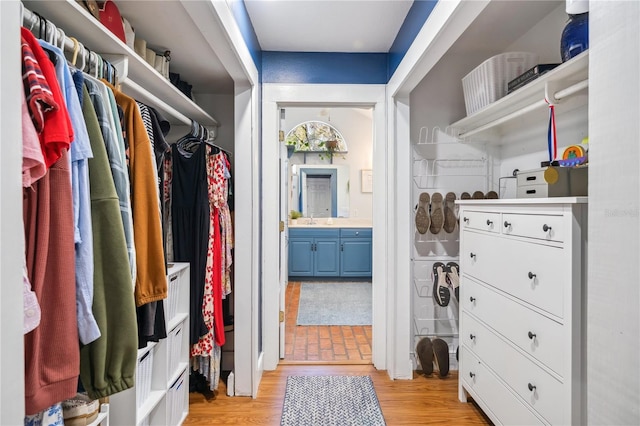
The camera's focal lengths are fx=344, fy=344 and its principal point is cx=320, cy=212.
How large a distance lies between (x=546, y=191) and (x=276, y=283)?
1.75 metres

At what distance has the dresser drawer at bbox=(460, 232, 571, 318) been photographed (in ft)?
4.42

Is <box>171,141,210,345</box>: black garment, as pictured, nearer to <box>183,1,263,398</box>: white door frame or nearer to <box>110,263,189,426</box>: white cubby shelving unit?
<box>110,263,189,426</box>: white cubby shelving unit

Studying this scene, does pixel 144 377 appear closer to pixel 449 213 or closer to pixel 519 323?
pixel 519 323

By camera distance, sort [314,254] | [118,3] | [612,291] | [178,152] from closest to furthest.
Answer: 1. [612,291]
2. [118,3]
3. [178,152]
4. [314,254]

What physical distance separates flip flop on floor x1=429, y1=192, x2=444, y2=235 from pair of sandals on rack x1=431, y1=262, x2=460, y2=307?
0.28 metres

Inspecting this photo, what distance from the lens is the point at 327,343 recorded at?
3006 millimetres

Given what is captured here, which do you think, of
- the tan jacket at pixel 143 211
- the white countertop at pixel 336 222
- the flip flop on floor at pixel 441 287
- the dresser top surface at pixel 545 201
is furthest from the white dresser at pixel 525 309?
the white countertop at pixel 336 222

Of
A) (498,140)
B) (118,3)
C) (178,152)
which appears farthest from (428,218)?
(118,3)

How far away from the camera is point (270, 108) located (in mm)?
2479

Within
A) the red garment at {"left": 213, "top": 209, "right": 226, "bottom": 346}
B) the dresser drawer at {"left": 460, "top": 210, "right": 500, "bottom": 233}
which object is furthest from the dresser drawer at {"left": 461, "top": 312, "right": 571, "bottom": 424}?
the red garment at {"left": 213, "top": 209, "right": 226, "bottom": 346}

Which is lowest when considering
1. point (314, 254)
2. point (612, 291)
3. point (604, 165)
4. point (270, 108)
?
point (314, 254)

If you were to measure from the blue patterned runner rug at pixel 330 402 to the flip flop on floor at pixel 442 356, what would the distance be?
506 mm

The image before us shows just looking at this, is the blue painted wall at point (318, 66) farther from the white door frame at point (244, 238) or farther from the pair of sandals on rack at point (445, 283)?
the pair of sandals on rack at point (445, 283)

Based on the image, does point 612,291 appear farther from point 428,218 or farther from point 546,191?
point 428,218
